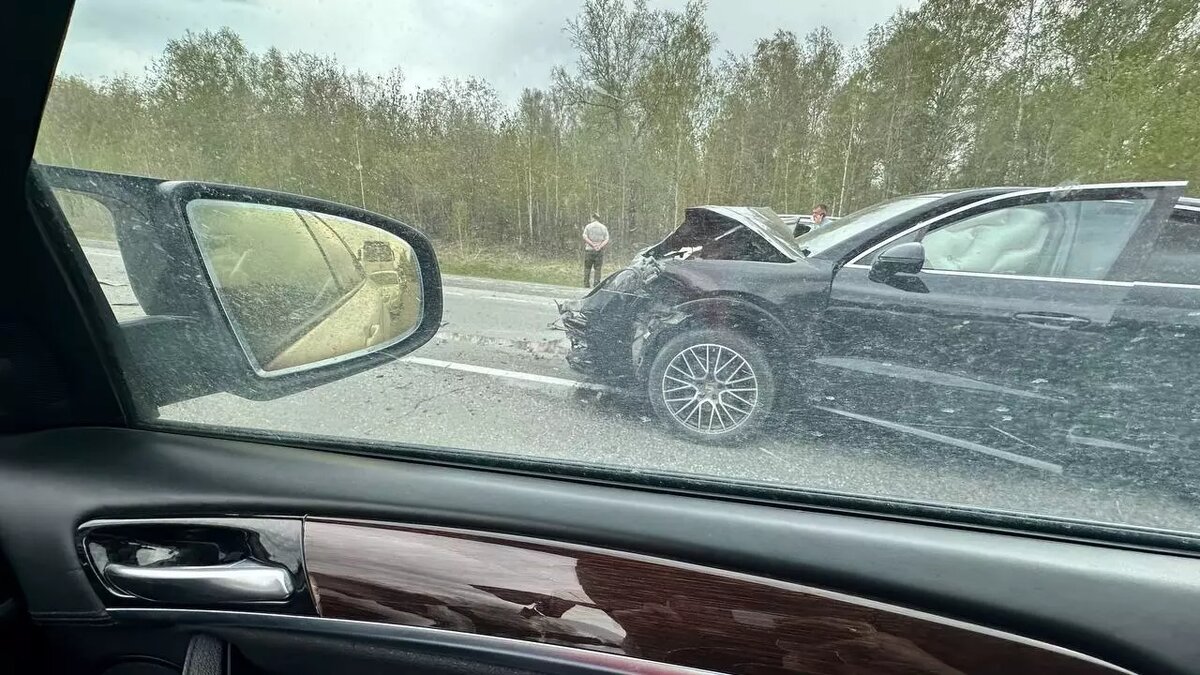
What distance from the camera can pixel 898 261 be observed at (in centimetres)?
147

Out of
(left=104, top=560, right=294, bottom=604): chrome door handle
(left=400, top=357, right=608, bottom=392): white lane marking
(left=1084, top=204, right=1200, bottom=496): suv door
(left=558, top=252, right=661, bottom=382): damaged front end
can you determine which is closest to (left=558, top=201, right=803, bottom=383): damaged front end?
(left=558, top=252, right=661, bottom=382): damaged front end

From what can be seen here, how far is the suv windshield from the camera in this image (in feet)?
4.65

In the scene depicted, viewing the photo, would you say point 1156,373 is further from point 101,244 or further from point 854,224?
point 101,244

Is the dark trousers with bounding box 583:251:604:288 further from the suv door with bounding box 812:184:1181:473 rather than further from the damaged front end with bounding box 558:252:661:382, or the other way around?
the suv door with bounding box 812:184:1181:473

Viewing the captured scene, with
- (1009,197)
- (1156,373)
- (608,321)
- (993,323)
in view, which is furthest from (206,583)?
(1156,373)

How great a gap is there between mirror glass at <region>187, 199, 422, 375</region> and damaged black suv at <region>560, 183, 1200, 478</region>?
544 mm

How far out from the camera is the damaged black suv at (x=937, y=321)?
4.14 ft

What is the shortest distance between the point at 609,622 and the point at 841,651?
20.5 inches

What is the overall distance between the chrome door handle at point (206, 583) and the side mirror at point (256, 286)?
50cm

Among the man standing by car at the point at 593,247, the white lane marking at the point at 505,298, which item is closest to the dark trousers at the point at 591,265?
the man standing by car at the point at 593,247

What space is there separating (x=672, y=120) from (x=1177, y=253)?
1123 mm

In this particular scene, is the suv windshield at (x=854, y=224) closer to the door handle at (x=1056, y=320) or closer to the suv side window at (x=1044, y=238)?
the suv side window at (x=1044, y=238)

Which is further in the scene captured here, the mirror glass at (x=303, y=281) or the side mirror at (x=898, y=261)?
the mirror glass at (x=303, y=281)

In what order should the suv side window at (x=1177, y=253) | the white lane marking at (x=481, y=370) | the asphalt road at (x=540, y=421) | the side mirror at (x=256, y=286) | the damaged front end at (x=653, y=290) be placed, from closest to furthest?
the suv side window at (x=1177, y=253) → the asphalt road at (x=540, y=421) → the damaged front end at (x=653, y=290) → the side mirror at (x=256, y=286) → the white lane marking at (x=481, y=370)
